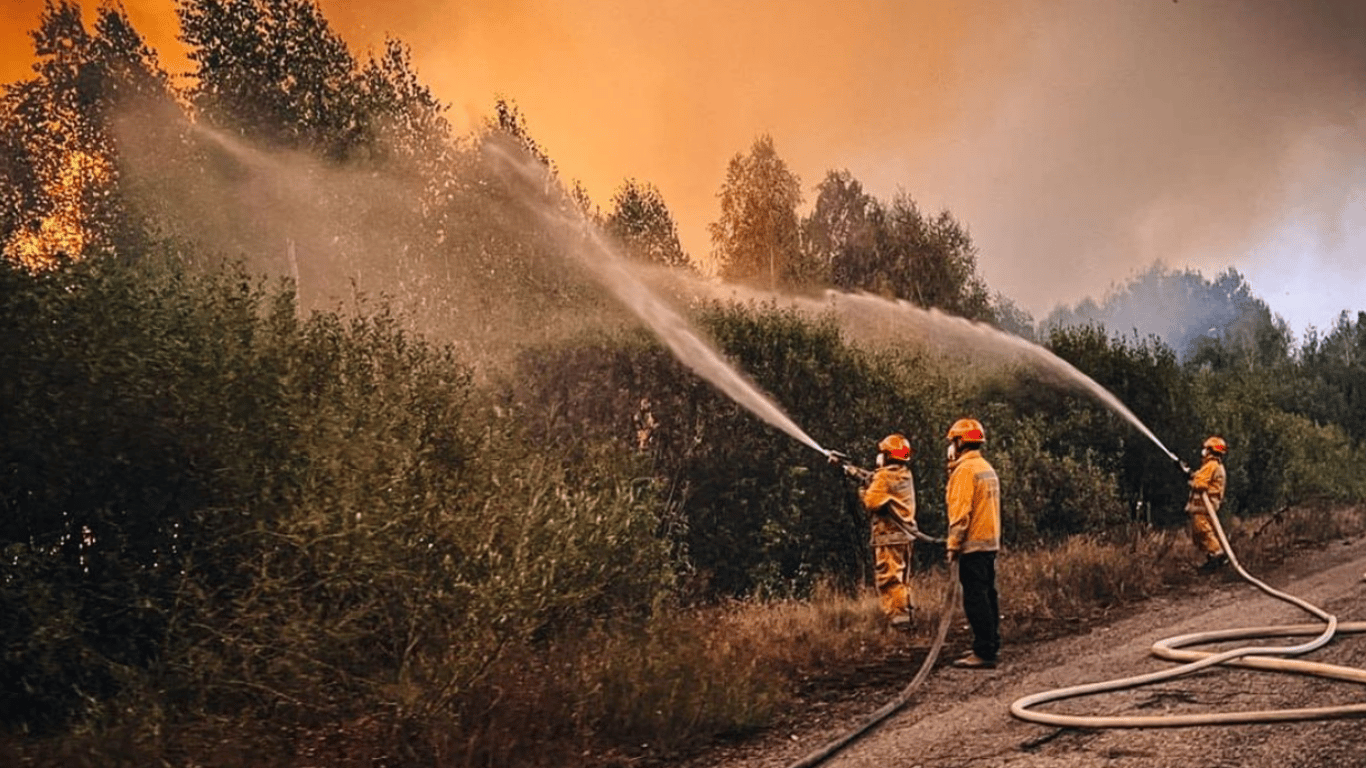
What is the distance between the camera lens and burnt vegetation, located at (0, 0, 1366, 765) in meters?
6.96

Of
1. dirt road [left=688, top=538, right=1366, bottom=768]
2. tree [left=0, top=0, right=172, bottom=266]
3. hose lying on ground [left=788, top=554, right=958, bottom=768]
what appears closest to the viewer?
dirt road [left=688, top=538, right=1366, bottom=768]

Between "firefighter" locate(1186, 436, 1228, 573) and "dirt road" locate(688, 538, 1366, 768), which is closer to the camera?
"dirt road" locate(688, 538, 1366, 768)

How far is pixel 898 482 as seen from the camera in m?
11.9

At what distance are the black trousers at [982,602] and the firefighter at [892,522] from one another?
173 cm

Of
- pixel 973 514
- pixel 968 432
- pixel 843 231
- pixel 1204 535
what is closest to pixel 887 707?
pixel 973 514

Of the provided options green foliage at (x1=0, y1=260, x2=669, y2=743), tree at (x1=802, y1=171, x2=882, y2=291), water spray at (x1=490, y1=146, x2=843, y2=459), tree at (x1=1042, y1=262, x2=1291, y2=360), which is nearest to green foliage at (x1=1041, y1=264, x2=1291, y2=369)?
tree at (x1=1042, y1=262, x2=1291, y2=360)

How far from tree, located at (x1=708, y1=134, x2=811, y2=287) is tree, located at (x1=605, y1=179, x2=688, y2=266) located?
604 cm

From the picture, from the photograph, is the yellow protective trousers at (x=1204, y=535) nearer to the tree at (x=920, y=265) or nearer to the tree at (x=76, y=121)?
Answer: the tree at (x=76, y=121)

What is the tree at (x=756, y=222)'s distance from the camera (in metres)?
38.2

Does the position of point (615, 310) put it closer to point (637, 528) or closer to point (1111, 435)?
point (637, 528)

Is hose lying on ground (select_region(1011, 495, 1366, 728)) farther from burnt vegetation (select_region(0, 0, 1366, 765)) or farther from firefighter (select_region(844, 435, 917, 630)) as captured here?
firefighter (select_region(844, 435, 917, 630))

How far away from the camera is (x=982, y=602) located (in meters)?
9.75

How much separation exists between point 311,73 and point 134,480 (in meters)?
20.7

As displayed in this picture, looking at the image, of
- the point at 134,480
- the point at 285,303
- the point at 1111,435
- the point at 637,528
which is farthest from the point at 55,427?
the point at 1111,435
